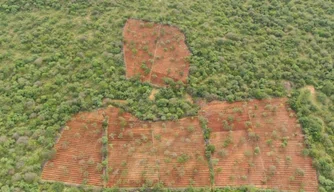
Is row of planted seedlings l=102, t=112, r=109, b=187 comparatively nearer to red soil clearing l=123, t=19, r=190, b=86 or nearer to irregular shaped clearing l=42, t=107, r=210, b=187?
irregular shaped clearing l=42, t=107, r=210, b=187

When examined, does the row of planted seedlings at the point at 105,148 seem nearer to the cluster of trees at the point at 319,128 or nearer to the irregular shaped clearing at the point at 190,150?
the irregular shaped clearing at the point at 190,150

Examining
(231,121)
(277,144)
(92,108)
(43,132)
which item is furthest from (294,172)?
(43,132)

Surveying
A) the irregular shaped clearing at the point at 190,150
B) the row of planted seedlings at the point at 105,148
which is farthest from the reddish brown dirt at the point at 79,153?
the row of planted seedlings at the point at 105,148

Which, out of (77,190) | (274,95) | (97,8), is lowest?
(77,190)

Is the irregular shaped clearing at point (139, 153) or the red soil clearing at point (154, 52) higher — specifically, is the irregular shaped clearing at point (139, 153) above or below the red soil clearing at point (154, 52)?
below

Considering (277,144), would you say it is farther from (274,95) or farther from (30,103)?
(30,103)
